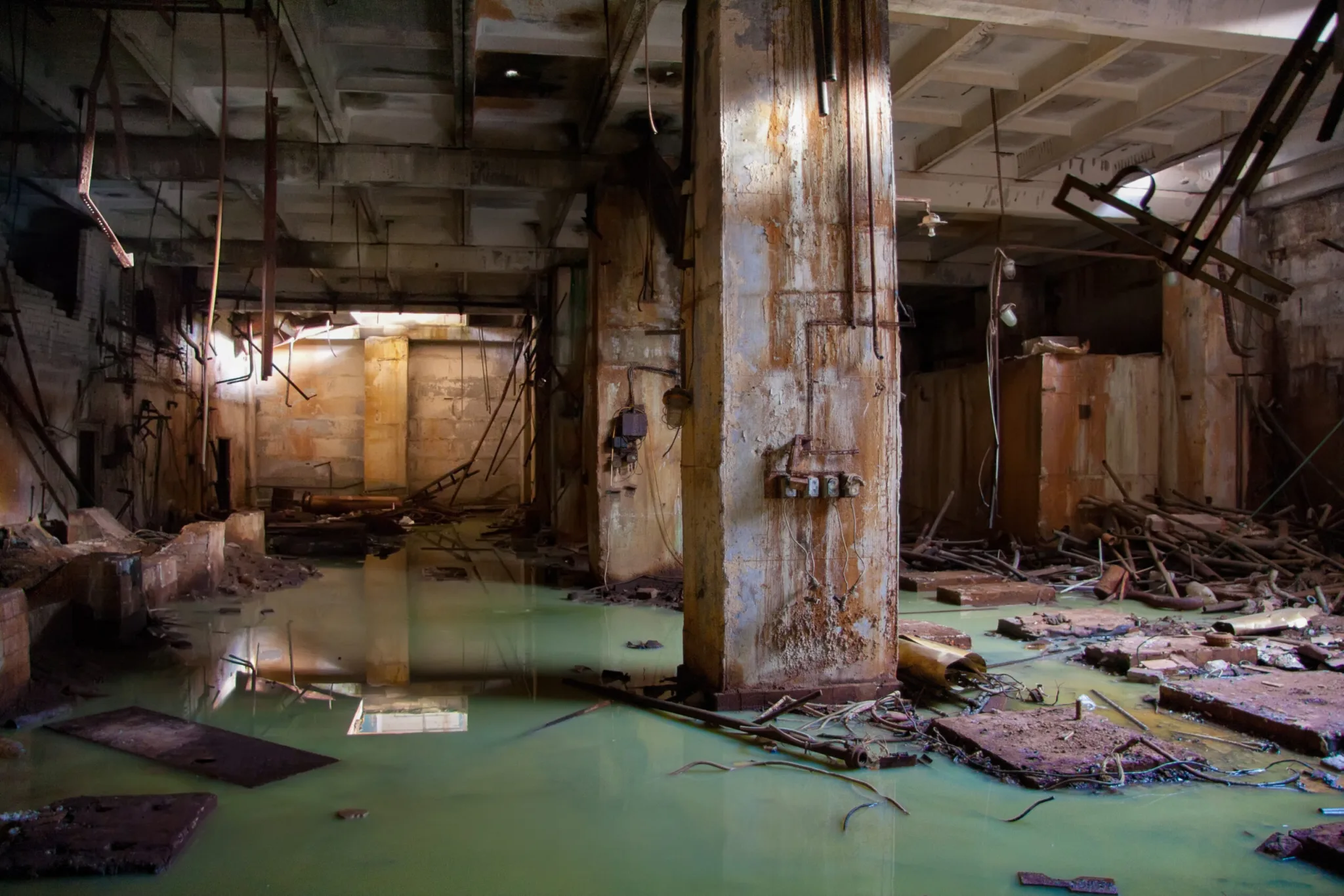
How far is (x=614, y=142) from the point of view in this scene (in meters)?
9.09

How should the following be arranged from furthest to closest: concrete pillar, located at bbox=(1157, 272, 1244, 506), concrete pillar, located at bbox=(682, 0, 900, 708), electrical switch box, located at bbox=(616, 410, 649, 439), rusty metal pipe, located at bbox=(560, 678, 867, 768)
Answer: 1. concrete pillar, located at bbox=(1157, 272, 1244, 506)
2. electrical switch box, located at bbox=(616, 410, 649, 439)
3. concrete pillar, located at bbox=(682, 0, 900, 708)
4. rusty metal pipe, located at bbox=(560, 678, 867, 768)

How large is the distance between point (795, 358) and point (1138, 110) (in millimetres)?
5728

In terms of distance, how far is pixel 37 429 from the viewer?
30.5ft

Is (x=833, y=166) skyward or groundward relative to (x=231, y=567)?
skyward

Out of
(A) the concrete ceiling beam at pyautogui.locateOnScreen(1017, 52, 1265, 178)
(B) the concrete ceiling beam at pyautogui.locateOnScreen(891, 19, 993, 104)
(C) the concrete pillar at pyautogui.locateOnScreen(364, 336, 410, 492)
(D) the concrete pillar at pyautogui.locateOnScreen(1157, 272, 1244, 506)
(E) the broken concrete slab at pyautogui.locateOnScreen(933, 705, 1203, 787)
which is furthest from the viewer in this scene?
(C) the concrete pillar at pyautogui.locateOnScreen(364, 336, 410, 492)

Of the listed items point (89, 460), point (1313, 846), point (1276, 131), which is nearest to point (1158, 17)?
point (1276, 131)

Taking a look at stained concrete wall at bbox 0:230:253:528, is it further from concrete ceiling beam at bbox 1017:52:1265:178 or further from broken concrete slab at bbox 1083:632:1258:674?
concrete ceiling beam at bbox 1017:52:1265:178

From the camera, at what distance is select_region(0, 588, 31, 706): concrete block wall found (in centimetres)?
487

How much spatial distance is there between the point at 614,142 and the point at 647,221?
848 mm

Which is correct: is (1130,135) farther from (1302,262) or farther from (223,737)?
(223,737)

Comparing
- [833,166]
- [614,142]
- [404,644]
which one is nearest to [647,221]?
[614,142]

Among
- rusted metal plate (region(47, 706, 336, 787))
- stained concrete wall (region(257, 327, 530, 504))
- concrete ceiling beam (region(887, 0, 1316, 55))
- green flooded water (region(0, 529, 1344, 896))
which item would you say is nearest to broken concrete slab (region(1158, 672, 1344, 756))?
green flooded water (region(0, 529, 1344, 896))

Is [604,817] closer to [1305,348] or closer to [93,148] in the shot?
[93,148]

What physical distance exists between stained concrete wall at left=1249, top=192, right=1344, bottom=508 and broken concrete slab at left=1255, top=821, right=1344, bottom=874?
25.8 ft
